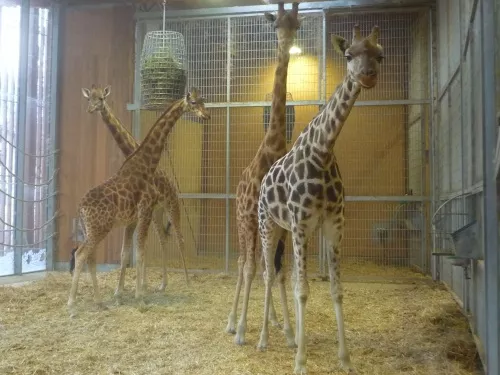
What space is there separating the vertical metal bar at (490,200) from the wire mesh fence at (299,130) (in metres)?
5.35

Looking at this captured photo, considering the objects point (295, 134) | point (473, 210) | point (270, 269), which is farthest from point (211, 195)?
point (473, 210)

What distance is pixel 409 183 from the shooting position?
8242 mm

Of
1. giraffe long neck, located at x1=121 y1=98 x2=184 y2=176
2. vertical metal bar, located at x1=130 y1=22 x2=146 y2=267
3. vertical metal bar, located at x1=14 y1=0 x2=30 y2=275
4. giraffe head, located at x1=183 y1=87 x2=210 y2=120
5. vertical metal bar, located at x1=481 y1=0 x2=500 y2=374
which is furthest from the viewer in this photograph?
vertical metal bar, located at x1=130 y1=22 x2=146 y2=267

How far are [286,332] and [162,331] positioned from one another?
123 cm

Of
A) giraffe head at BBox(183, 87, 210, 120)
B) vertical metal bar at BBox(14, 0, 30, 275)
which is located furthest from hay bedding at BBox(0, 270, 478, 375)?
giraffe head at BBox(183, 87, 210, 120)

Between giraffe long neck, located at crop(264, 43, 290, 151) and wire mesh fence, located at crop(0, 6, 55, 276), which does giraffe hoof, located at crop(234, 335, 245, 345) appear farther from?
wire mesh fence, located at crop(0, 6, 55, 276)

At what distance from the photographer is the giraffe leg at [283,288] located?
4.06 meters

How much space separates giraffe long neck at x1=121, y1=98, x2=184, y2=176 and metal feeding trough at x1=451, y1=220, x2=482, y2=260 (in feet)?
12.6

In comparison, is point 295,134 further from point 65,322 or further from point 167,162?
point 65,322

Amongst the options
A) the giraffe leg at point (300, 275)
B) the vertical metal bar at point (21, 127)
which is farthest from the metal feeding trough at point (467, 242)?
the vertical metal bar at point (21, 127)

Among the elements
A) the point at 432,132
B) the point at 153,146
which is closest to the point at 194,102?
the point at 153,146

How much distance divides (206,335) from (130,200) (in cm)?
205

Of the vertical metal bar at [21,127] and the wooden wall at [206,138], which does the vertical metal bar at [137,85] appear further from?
the vertical metal bar at [21,127]

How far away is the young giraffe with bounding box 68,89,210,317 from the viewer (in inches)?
209
